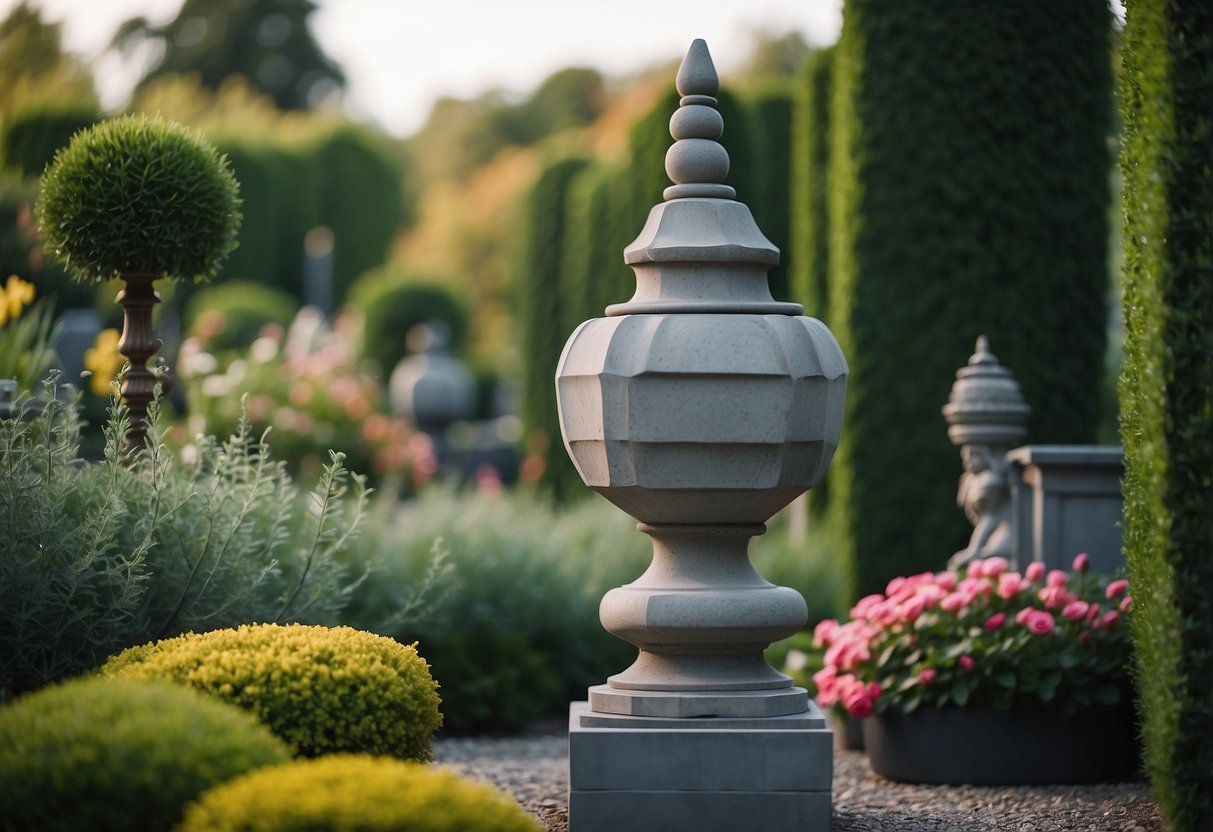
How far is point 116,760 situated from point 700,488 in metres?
1.87

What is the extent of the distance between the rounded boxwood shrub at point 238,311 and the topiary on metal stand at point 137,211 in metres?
11.8

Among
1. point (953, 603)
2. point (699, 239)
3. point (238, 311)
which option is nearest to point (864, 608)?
point (953, 603)

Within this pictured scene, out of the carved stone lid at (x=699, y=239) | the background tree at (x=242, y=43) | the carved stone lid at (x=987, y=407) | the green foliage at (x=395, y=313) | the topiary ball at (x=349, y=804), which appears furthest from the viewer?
the background tree at (x=242, y=43)

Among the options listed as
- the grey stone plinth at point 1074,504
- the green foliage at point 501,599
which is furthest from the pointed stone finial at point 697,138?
the green foliage at point 501,599

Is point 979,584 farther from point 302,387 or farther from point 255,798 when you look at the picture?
point 302,387

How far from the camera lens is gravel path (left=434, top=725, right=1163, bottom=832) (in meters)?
4.31

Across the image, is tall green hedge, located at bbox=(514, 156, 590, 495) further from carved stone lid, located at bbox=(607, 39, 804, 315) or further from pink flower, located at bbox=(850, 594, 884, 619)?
carved stone lid, located at bbox=(607, 39, 804, 315)

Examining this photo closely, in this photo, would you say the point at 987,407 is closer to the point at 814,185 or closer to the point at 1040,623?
the point at 1040,623

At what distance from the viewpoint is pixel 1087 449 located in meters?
5.78

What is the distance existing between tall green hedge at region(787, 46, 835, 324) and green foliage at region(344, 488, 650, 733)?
7.66ft

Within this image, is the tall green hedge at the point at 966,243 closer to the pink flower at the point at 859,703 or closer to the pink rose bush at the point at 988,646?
the pink rose bush at the point at 988,646

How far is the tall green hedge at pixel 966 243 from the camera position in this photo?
7109 millimetres

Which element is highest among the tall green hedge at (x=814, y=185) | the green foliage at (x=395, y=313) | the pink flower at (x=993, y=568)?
the green foliage at (x=395, y=313)

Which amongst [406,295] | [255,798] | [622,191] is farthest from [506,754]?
[406,295]
